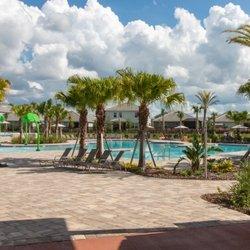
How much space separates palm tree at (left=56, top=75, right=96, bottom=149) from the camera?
23.9 m

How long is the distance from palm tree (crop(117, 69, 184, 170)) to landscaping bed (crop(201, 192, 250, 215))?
6752 millimetres

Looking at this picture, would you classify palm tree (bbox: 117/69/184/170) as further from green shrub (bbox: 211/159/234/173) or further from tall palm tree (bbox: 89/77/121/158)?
green shrub (bbox: 211/159/234/173)

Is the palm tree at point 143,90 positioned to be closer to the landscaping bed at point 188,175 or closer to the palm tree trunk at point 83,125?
the landscaping bed at point 188,175

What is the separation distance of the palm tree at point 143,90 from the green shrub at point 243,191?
8272 mm

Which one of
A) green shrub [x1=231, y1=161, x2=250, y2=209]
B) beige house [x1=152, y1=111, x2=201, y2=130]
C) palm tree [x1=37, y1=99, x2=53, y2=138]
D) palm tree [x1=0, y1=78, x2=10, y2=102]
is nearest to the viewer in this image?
green shrub [x1=231, y1=161, x2=250, y2=209]

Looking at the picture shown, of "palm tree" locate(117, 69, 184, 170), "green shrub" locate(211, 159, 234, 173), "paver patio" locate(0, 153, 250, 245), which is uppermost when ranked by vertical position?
"palm tree" locate(117, 69, 184, 170)

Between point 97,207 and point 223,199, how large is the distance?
352 centimetres

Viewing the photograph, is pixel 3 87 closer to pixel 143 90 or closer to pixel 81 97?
pixel 81 97

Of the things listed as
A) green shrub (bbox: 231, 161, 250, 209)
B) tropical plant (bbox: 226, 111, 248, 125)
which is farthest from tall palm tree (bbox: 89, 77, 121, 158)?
tropical plant (bbox: 226, 111, 248, 125)

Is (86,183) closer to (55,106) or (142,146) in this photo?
(142,146)

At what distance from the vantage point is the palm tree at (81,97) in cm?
2392

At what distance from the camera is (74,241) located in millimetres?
8359

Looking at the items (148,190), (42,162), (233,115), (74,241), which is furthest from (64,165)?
(233,115)

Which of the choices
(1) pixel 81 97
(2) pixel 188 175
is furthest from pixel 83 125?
(2) pixel 188 175
